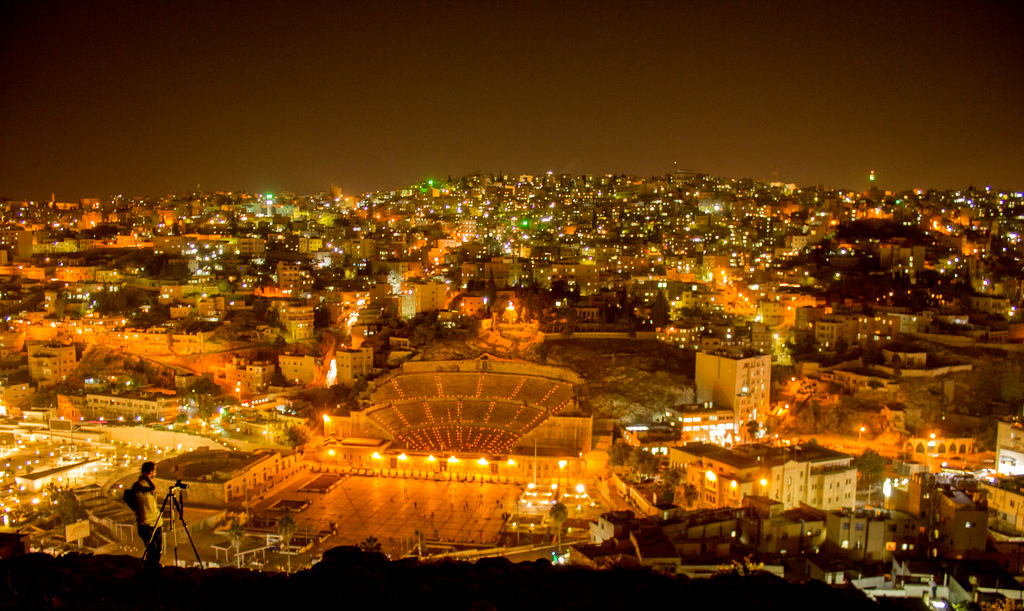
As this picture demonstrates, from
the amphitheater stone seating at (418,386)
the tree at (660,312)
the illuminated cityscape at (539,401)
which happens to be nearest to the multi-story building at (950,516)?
the illuminated cityscape at (539,401)

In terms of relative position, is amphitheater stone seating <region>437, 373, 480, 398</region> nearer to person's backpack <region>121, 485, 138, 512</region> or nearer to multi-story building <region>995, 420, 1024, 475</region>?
multi-story building <region>995, 420, 1024, 475</region>

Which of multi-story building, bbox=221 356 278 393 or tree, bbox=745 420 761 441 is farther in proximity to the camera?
multi-story building, bbox=221 356 278 393

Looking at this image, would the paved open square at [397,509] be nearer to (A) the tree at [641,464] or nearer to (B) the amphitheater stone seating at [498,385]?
(A) the tree at [641,464]

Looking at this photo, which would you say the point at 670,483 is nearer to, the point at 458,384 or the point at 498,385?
the point at 498,385

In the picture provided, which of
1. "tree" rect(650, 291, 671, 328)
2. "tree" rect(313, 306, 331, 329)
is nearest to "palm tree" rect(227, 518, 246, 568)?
"tree" rect(313, 306, 331, 329)

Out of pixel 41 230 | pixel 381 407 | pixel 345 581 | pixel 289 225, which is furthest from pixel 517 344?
pixel 41 230

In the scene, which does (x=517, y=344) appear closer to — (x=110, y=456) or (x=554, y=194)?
(x=110, y=456)
